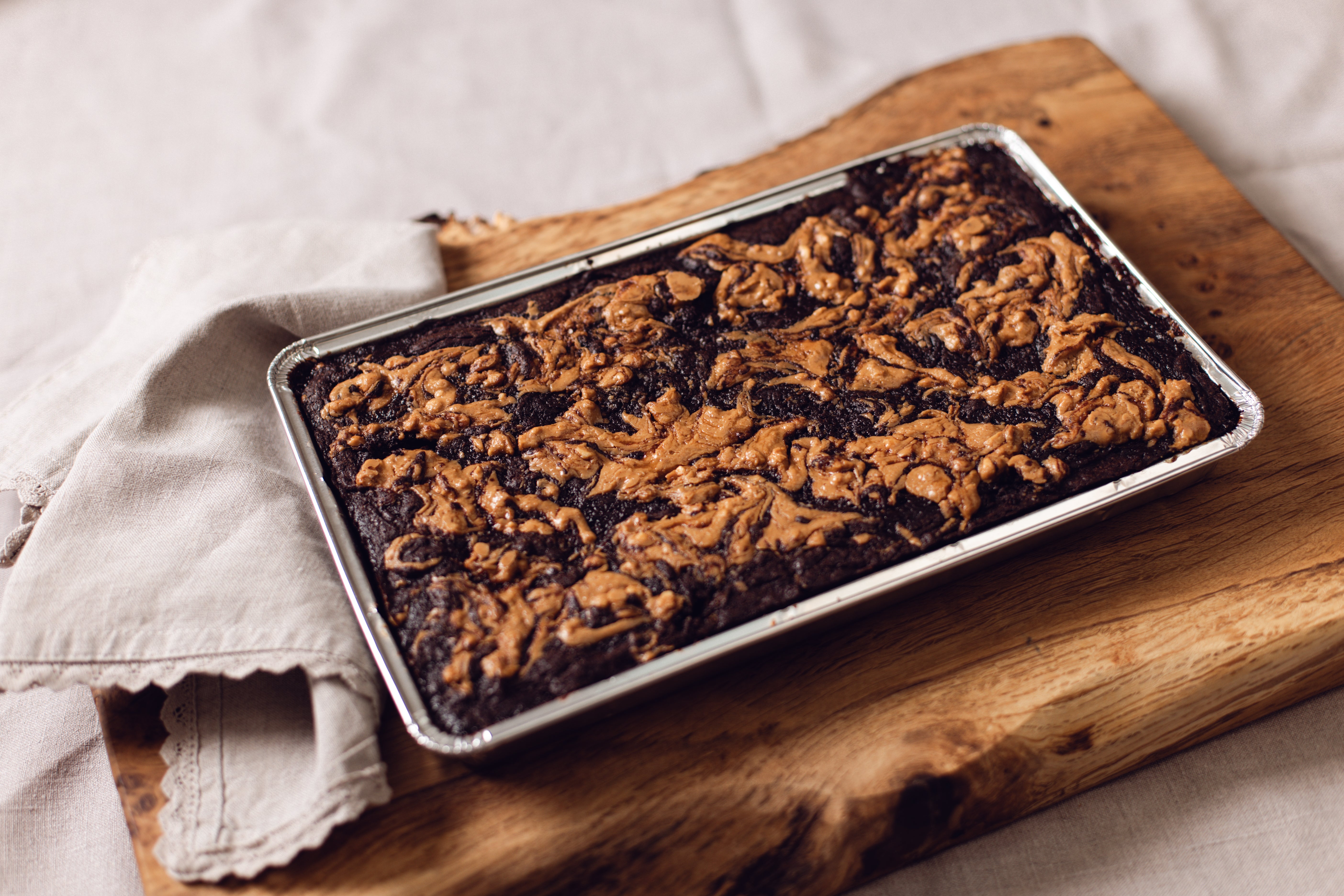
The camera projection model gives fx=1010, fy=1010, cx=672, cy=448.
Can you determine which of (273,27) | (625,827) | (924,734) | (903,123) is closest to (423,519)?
(625,827)

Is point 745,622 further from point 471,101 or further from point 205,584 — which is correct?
point 471,101

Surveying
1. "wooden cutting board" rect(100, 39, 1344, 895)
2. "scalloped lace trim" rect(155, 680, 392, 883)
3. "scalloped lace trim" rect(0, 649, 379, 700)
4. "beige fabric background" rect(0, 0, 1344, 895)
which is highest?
"beige fabric background" rect(0, 0, 1344, 895)

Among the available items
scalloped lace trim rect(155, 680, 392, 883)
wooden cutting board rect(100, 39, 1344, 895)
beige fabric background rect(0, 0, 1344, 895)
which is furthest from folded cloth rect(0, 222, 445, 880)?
beige fabric background rect(0, 0, 1344, 895)

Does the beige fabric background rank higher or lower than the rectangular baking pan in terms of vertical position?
higher

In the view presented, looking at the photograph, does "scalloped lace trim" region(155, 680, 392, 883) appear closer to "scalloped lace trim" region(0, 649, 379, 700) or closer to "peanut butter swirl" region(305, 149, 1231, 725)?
"scalloped lace trim" region(0, 649, 379, 700)

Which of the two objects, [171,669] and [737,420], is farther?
[737,420]

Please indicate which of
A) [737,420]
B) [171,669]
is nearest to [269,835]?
[171,669]
